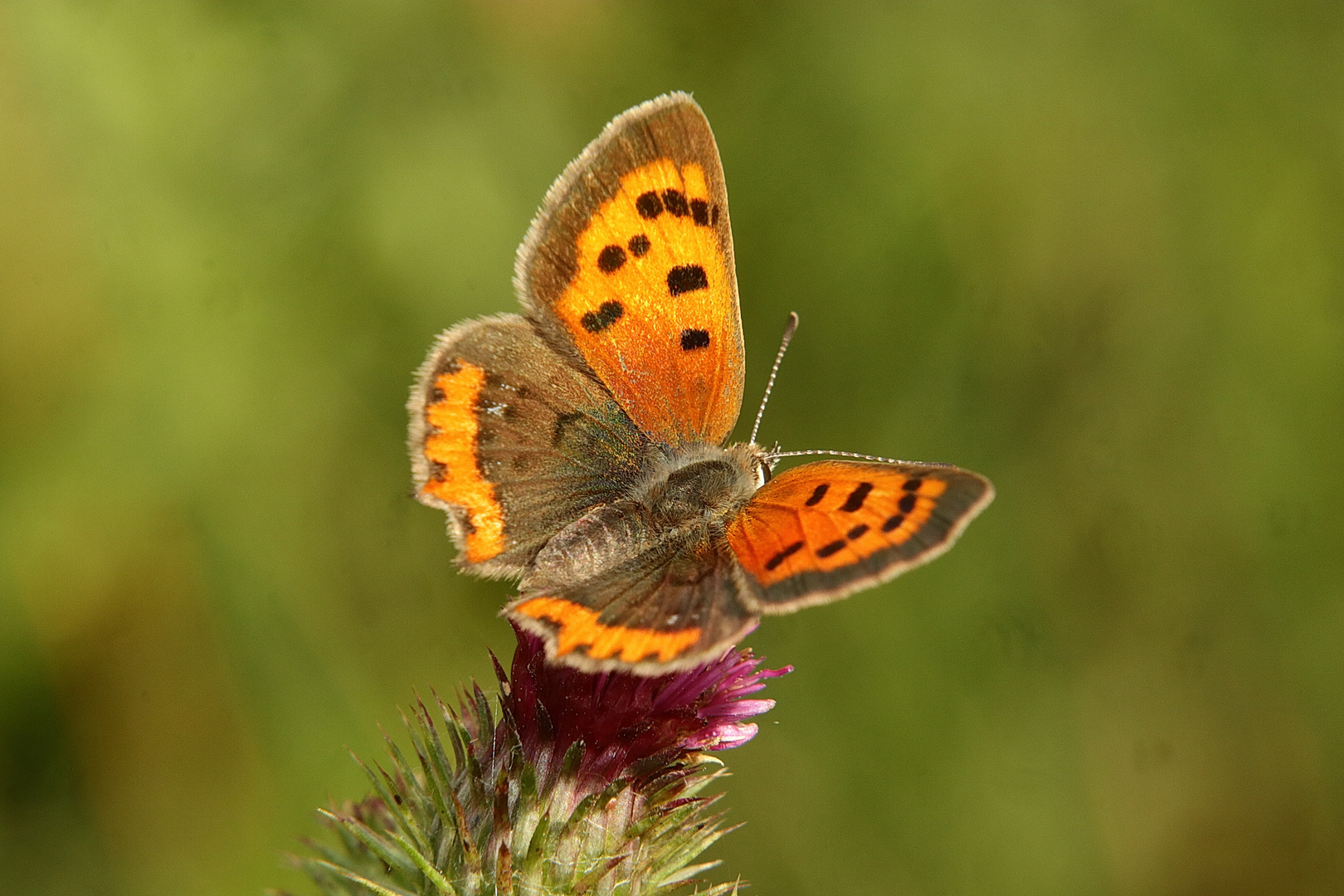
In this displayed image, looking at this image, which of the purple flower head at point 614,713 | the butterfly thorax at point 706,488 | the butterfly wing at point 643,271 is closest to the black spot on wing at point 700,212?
the butterfly wing at point 643,271

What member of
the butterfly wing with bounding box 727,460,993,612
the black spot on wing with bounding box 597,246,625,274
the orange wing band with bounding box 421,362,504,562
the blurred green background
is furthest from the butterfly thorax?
the blurred green background

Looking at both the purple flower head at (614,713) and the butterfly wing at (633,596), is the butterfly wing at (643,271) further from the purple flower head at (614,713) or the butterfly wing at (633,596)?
the purple flower head at (614,713)

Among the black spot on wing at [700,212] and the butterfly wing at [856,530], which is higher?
the black spot on wing at [700,212]

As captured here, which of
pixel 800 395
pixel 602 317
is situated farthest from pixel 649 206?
pixel 800 395

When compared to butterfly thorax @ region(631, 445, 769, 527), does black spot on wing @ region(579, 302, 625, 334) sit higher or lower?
higher

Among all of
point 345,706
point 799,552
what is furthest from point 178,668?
point 799,552

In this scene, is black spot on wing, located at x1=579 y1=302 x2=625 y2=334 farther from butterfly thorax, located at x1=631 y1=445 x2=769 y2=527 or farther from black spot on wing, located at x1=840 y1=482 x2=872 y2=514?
black spot on wing, located at x1=840 y1=482 x2=872 y2=514
